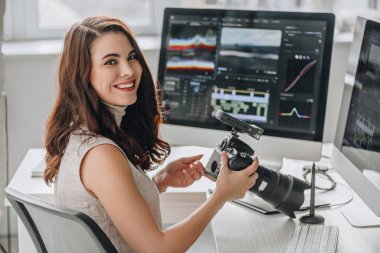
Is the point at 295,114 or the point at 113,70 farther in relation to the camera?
the point at 295,114

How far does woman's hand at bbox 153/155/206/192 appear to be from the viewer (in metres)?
1.91

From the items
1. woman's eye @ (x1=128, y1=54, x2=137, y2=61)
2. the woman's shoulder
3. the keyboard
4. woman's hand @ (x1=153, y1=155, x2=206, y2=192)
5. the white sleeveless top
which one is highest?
woman's eye @ (x1=128, y1=54, x2=137, y2=61)

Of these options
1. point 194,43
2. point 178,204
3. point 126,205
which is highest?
point 194,43

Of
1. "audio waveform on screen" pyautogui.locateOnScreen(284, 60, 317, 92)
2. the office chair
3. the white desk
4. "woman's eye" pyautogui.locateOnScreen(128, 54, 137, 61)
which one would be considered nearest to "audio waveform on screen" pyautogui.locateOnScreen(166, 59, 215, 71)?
"audio waveform on screen" pyautogui.locateOnScreen(284, 60, 317, 92)

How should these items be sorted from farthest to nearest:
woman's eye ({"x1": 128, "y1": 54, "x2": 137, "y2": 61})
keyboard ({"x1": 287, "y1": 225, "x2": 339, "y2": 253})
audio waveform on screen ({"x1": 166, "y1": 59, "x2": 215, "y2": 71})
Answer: audio waveform on screen ({"x1": 166, "y1": 59, "x2": 215, "y2": 71}) < woman's eye ({"x1": 128, "y1": 54, "x2": 137, "y2": 61}) < keyboard ({"x1": 287, "y1": 225, "x2": 339, "y2": 253})

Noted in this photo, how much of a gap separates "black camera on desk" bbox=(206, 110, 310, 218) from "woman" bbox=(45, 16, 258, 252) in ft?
0.10

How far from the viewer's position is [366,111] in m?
1.76

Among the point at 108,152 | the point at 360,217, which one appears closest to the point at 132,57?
the point at 108,152

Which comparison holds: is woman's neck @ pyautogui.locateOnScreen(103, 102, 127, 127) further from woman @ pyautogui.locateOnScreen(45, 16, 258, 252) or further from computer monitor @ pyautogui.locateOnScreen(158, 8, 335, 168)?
computer monitor @ pyautogui.locateOnScreen(158, 8, 335, 168)

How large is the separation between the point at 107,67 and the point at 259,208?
58 cm

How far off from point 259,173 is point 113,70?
441 millimetres

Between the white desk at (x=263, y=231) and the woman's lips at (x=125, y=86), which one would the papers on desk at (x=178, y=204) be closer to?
the white desk at (x=263, y=231)

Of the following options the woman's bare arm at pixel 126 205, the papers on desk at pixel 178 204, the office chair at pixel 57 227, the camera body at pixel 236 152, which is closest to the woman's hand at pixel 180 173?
the papers on desk at pixel 178 204

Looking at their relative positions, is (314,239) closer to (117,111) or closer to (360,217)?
(360,217)
